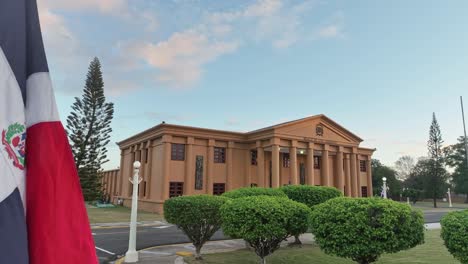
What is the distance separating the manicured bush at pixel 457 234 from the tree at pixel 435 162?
56.1 meters

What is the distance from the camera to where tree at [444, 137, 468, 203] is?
5964cm

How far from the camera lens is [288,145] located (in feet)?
103

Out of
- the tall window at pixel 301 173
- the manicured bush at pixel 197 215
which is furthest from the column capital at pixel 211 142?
the manicured bush at pixel 197 215

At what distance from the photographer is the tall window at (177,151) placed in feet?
93.9

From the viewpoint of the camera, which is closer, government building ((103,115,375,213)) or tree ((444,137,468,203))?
government building ((103,115,375,213))

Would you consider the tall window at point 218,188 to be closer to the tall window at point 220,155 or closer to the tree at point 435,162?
the tall window at point 220,155

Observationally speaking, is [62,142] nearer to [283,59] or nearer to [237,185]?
[283,59]

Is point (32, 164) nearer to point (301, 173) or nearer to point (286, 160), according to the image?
point (286, 160)

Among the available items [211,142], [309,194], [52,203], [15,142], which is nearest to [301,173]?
[211,142]

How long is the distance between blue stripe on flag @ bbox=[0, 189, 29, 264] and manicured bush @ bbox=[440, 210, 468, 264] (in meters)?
7.43

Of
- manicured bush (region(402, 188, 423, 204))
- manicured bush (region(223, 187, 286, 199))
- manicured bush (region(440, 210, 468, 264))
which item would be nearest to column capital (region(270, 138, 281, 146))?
manicured bush (region(223, 187, 286, 199))

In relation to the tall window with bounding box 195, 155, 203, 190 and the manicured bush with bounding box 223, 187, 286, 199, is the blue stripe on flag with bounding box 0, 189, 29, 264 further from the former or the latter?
the tall window with bounding box 195, 155, 203, 190

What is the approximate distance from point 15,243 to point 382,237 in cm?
704

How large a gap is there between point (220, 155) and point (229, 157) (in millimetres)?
929
